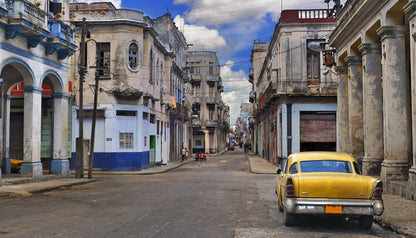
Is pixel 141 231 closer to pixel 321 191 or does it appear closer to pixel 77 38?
pixel 321 191

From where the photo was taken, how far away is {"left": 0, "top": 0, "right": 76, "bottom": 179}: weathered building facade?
56.6 ft

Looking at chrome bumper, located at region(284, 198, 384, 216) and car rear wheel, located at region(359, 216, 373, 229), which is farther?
car rear wheel, located at region(359, 216, 373, 229)

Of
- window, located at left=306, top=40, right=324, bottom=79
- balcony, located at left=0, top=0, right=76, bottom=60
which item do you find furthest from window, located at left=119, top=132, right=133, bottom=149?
window, located at left=306, top=40, right=324, bottom=79

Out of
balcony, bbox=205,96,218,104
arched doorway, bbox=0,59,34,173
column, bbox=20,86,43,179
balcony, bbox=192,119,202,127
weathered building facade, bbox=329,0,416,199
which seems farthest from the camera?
balcony, bbox=205,96,218,104

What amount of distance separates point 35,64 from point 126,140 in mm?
11274

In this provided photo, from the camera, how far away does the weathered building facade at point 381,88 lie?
14148 mm

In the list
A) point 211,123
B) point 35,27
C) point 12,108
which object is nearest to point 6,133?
point 12,108

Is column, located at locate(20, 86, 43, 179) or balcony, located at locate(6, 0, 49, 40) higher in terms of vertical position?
balcony, located at locate(6, 0, 49, 40)

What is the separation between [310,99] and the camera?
3022cm

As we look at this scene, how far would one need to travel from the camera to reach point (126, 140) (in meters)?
29.7

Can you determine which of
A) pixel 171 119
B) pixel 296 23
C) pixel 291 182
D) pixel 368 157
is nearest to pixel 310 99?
pixel 296 23

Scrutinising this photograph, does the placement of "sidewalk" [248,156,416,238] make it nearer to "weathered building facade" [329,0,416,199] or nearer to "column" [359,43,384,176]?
"weathered building facade" [329,0,416,199]

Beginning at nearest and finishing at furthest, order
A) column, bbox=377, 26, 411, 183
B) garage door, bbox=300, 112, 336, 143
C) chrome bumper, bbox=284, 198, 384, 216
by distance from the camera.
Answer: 1. chrome bumper, bbox=284, 198, 384, 216
2. column, bbox=377, 26, 411, 183
3. garage door, bbox=300, 112, 336, 143

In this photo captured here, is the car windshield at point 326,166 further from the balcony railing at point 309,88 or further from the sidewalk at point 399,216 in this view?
the balcony railing at point 309,88
